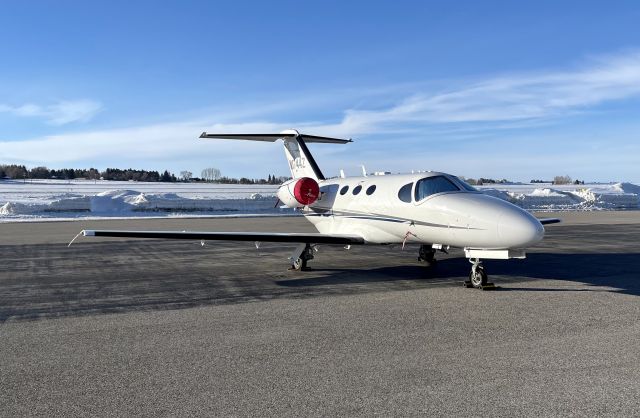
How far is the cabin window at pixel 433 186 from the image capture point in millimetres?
11016

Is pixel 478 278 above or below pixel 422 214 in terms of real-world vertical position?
below

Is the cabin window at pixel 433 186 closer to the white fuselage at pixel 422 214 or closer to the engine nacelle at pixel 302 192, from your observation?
the white fuselage at pixel 422 214

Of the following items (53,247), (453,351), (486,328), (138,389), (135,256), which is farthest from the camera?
(53,247)

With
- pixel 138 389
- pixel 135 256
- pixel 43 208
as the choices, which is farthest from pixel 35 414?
pixel 43 208

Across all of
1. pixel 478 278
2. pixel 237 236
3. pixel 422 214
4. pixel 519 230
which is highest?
pixel 422 214

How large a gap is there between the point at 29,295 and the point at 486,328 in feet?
26.4

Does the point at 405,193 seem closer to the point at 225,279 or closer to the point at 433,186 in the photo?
the point at 433,186

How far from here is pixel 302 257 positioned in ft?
42.0

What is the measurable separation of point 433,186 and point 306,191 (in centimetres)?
440

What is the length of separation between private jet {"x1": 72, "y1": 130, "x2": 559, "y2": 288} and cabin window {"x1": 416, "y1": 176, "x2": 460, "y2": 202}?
0.07 ft

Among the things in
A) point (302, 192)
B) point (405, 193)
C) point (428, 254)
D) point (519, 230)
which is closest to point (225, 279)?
point (302, 192)

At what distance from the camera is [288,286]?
10.6 meters

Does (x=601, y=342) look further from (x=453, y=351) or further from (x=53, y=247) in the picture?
(x=53, y=247)

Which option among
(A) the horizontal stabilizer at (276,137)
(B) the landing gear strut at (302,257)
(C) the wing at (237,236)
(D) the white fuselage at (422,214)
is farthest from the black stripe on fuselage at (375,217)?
(A) the horizontal stabilizer at (276,137)
